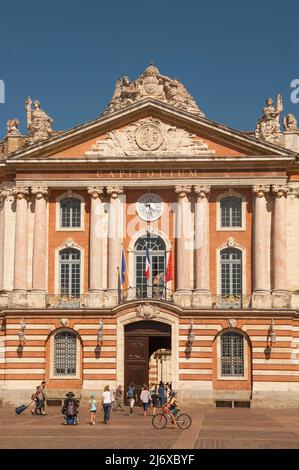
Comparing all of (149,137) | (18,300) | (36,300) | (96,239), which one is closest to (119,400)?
(36,300)

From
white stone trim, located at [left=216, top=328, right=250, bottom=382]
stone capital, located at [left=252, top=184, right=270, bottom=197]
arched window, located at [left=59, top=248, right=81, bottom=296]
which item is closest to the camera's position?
white stone trim, located at [left=216, top=328, right=250, bottom=382]

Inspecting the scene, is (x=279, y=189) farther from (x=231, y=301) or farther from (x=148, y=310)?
(x=148, y=310)

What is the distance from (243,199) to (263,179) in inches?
73.8

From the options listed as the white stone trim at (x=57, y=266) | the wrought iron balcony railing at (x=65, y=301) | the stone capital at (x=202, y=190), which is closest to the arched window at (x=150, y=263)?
the white stone trim at (x=57, y=266)

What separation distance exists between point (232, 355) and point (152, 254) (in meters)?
8.30

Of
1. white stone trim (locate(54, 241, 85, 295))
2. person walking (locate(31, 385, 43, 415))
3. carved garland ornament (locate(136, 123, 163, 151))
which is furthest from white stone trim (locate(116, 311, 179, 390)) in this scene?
carved garland ornament (locate(136, 123, 163, 151))

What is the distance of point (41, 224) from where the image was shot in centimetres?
5669

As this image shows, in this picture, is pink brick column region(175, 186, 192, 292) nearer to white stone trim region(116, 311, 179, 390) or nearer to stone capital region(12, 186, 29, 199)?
white stone trim region(116, 311, 179, 390)

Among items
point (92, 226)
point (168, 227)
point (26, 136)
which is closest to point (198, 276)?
point (168, 227)

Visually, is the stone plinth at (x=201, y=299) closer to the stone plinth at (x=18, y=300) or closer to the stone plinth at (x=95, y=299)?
the stone plinth at (x=95, y=299)

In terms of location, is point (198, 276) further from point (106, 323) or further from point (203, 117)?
point (203, 117)

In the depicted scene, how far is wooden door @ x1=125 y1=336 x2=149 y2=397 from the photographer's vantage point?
180 ft

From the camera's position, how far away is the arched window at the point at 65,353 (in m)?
55.4

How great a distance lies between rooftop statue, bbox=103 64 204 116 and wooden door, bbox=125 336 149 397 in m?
15.2
